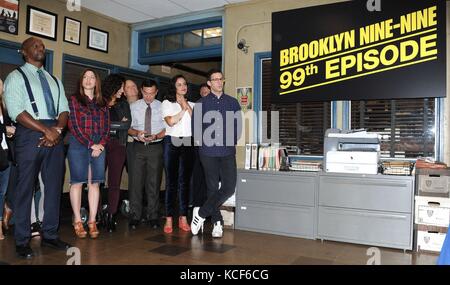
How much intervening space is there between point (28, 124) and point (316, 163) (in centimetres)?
267

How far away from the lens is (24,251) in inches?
109

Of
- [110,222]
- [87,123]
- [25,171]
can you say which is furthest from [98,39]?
[25,171]

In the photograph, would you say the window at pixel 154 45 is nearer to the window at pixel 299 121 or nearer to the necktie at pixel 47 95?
the window at pixel 299 121

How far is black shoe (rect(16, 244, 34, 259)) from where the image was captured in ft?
9.05

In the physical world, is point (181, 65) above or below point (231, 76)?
above

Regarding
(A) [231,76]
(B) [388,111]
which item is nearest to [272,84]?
(A) [231,76]

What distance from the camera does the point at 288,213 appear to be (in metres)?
3.71

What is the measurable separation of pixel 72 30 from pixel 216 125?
266 centimetres

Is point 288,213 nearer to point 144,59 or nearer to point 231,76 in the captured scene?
point 231,76

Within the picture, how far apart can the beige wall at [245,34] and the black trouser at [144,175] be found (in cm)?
116

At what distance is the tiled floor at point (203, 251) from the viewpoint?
2814 mm

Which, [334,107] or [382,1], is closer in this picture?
[382,1]

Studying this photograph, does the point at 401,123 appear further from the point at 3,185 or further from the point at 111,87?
the point at 3,185
